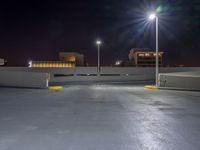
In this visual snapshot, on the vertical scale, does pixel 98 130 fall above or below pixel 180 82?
below

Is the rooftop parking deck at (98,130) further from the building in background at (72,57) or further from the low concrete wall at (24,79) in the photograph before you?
the building in background at (72,57)

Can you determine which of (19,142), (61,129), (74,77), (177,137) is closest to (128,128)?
(177,137)

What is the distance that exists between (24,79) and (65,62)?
71406 millimetres

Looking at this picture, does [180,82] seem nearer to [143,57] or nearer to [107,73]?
[107,73]

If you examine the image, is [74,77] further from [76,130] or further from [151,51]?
[151,51]

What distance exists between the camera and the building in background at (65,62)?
303 ft

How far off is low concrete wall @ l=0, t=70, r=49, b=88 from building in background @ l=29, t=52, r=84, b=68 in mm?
67852

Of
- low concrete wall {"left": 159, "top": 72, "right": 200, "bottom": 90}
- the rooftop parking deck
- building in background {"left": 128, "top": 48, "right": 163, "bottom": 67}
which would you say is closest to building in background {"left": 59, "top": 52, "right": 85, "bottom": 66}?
building in background {"left": 128, "top": 48, "right": 163, "bottom": 67}

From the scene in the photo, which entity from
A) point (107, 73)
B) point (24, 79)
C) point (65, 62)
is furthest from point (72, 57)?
point (24, 79)

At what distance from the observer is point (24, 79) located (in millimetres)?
23031

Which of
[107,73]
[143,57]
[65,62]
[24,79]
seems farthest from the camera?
[143,57]

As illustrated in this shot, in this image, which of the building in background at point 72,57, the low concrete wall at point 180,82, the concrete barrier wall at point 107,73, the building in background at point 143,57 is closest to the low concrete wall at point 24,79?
the low concrete wall at point 180,82

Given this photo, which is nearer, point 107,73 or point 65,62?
point 107,73

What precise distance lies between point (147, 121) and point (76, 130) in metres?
2.55
